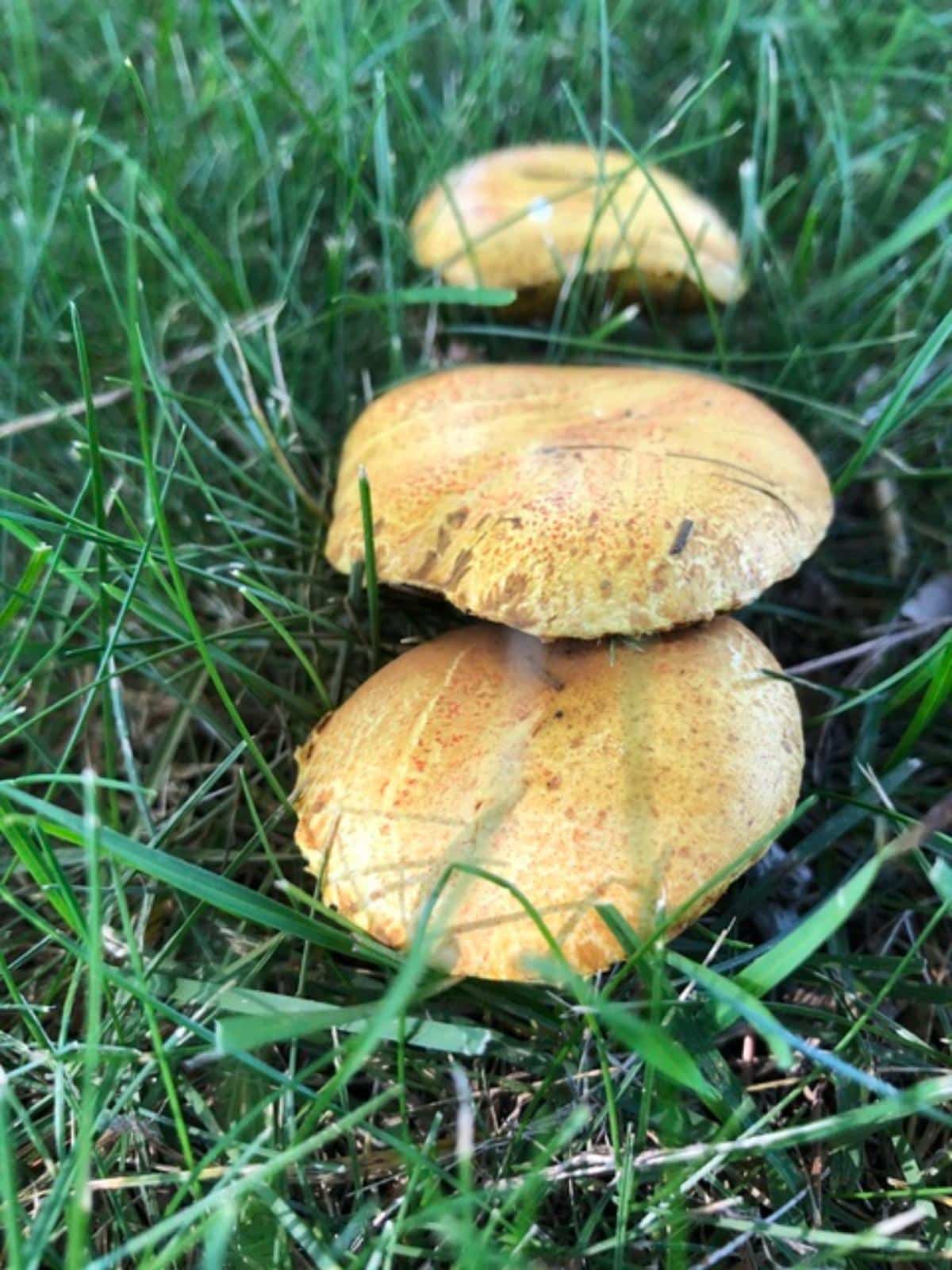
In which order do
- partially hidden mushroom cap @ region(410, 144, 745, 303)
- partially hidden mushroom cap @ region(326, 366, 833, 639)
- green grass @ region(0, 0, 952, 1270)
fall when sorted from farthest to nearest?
partially hidden mushroom cap @ region(410, 144, 745, 303) < partially hidden mushroom cap @ region(326, 366, 833, 639) < green grass @ region(0, 0, 952, 1270)

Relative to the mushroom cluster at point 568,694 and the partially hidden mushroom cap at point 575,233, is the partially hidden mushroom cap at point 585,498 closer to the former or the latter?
the mushroom cluster at point 568,694

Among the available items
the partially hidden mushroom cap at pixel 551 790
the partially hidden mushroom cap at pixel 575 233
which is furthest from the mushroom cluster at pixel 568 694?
the partially hidden mushroom cap at pixel 575 233

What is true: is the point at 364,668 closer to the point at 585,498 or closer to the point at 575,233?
the point at 585,498

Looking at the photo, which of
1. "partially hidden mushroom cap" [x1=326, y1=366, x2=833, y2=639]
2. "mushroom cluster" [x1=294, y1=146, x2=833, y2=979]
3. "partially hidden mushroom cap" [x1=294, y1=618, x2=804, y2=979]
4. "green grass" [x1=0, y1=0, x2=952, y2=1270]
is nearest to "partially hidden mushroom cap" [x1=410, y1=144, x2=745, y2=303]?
"green grass" [x1=0, y1=0, x2=952, y2=1270]

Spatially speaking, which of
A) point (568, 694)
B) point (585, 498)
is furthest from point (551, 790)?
point (585, 498)

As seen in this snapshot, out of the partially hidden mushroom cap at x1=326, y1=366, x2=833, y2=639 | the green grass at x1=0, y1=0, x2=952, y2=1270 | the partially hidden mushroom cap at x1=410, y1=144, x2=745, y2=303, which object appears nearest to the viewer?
the green grass at x1=0, y1=0, x2=952, y2=1270

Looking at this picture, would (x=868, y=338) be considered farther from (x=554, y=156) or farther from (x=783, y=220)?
(x=554, y=156)

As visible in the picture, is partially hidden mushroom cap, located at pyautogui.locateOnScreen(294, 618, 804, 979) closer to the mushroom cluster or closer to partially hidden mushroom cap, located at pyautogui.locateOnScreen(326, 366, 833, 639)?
the mushroom cluster
